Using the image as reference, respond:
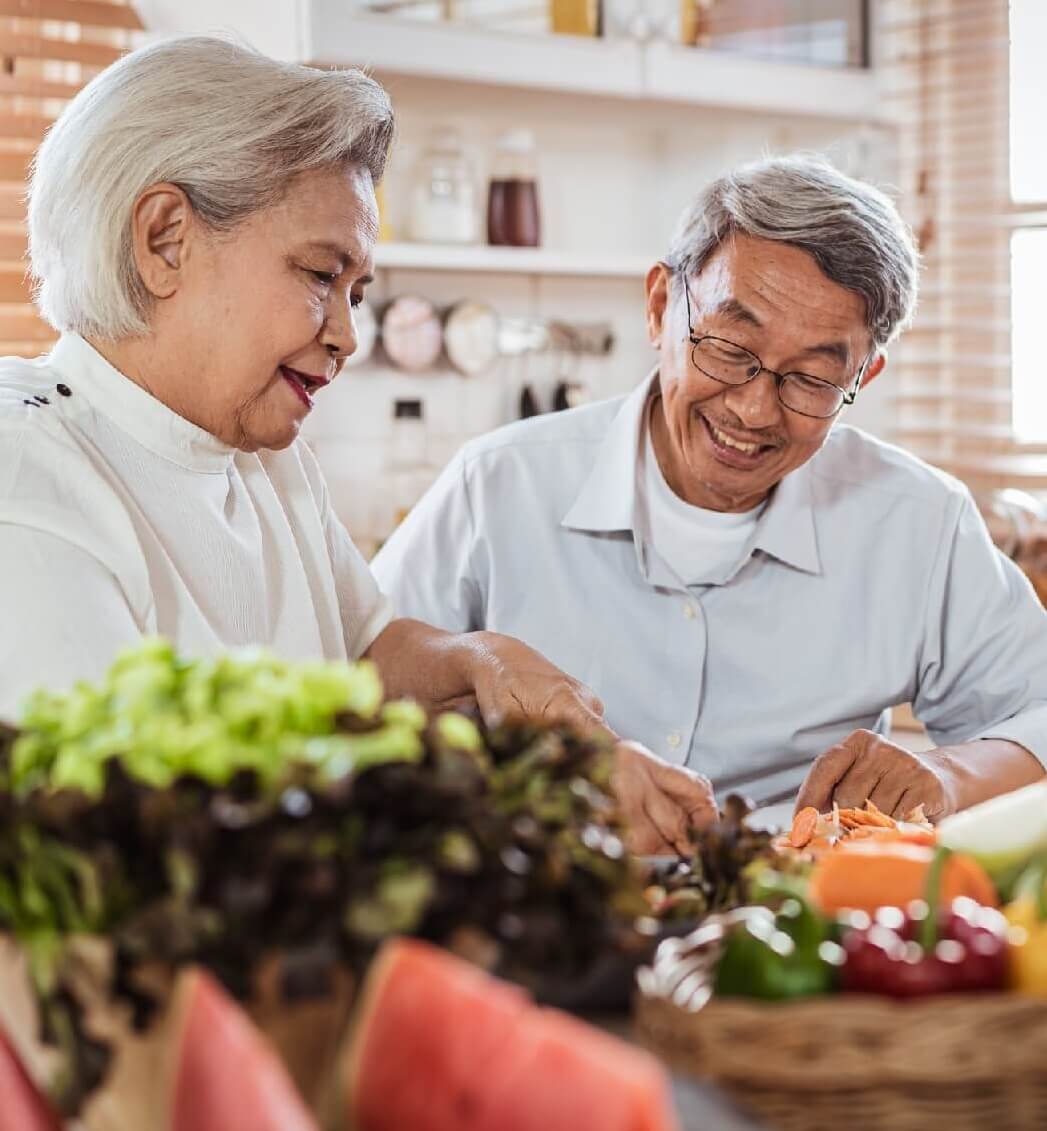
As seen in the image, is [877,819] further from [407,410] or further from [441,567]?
[407,410]

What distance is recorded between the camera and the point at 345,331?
5.64 ft

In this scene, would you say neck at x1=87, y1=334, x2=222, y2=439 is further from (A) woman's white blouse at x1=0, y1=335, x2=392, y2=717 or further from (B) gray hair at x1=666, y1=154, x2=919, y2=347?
(B) gray hair at x1=666, y1=154, x2=919, y2=347

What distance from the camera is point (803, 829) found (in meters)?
1.46

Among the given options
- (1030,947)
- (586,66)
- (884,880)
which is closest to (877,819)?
(884,880)

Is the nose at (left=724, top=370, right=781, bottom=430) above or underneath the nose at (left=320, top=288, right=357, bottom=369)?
underneath

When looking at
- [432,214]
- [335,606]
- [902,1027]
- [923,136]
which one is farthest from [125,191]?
A: [923,136]

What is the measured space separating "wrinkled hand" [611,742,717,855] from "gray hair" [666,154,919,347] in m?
0.88

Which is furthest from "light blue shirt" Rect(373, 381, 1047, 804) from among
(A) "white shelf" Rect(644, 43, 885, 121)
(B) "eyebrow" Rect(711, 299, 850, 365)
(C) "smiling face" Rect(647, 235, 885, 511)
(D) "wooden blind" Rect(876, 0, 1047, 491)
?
(D) "wooden blind" Rect(876, 0, 1047, 491)

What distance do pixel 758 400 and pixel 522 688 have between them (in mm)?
574

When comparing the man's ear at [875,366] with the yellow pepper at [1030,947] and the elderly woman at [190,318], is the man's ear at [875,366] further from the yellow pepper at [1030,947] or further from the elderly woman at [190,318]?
the yellow pepper at [1030,947]

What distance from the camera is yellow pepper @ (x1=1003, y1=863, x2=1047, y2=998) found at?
843 millimetres

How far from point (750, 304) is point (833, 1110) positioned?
4.56 feet

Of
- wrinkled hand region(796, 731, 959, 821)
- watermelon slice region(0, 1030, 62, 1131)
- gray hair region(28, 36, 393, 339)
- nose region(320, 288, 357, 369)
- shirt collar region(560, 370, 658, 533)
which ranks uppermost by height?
gray hair region(28, 36, 393, 339)

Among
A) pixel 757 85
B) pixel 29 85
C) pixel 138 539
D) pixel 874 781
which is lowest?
pixel 874 781
